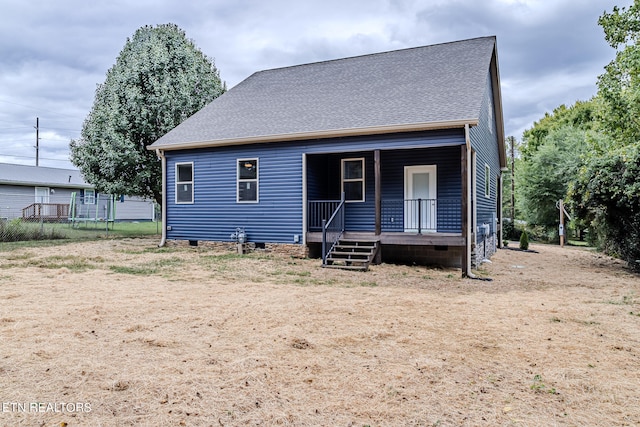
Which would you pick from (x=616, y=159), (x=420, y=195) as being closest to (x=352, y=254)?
(x=420, y=195)

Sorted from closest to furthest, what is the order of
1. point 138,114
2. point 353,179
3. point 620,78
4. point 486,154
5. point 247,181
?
point 620,78 < point 353,179 < point 247,181 < point 486,154 < point 138,114

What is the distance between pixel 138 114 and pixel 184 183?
20.3 ft

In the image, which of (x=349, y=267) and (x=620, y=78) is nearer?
(x=349, y=267)

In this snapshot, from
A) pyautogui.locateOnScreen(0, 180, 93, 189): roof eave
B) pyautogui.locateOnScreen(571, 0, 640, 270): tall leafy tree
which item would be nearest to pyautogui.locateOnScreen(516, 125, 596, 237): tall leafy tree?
pyautogui.locateOnScreen(571, 0, 640, 270): tall leafy tree

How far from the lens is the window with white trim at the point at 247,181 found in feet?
42.0

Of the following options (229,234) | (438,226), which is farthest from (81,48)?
(438,226)

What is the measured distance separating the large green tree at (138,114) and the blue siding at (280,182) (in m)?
5.05

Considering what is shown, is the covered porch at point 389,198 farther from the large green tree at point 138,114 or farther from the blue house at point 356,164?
the large green tree at point 138,114

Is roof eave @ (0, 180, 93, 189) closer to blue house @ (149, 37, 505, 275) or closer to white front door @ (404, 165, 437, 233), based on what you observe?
blue house @ (149, 37, 505, 275)

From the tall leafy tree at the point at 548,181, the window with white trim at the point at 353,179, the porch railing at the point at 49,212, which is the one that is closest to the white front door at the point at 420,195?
the window with white trim at the point at 353,179

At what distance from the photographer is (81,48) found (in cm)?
2189

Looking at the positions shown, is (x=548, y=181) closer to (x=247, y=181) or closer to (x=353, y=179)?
(x=353, y=179)

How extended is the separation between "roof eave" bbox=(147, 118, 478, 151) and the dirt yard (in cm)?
400

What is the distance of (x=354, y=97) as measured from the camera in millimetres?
12922
